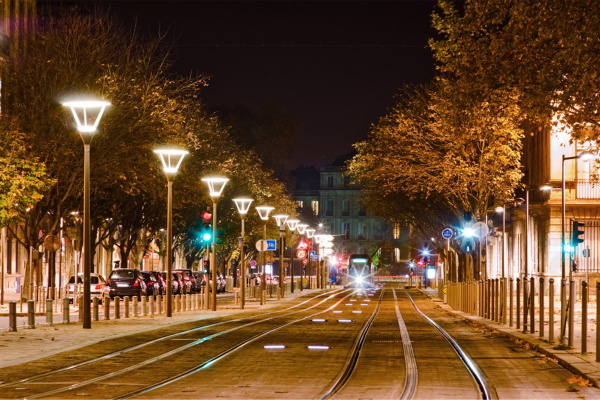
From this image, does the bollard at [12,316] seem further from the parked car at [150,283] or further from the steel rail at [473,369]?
the parked car at [150,283]

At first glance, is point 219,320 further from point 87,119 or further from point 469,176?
point 469,176

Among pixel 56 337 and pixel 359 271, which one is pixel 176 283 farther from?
pixel 359 271

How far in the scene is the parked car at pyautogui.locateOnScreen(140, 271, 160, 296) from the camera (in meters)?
54.8

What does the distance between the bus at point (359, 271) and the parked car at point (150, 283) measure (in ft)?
163

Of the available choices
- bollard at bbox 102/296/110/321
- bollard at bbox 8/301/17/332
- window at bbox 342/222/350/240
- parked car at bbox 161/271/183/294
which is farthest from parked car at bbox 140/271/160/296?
window at bbox 342/222/350/240

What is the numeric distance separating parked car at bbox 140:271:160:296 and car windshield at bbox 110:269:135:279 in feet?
6.55

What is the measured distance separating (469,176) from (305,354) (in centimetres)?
2829

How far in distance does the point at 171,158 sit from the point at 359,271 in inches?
2920

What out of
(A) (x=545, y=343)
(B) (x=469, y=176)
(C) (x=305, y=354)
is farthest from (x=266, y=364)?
(B) (x=469, y=176)

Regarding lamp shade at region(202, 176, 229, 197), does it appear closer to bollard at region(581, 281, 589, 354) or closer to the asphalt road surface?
the asphalt road surface

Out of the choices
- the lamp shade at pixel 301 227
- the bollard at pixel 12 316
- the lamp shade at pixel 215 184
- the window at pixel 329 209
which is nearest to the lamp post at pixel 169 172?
the lamp shade at pixel 215 184

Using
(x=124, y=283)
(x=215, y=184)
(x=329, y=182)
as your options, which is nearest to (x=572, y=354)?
(x=215, y=184)

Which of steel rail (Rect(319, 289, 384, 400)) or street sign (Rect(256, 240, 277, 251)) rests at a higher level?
street sign (Rect(256, 240, 277, 251))

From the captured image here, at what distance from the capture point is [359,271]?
347 ft
